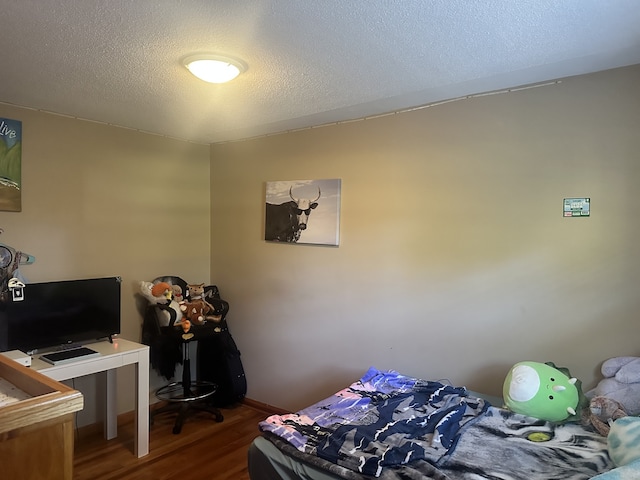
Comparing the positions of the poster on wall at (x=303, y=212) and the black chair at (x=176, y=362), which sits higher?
the poster on wall at (x=303, y=212)

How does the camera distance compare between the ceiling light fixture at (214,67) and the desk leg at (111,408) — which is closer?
the ceiling light fixture at (214,67)

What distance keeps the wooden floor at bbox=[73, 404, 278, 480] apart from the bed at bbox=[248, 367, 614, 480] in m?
1.02

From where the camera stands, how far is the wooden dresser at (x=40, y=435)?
0.84 m

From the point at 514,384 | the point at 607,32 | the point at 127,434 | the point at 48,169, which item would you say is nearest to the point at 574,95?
the point at 607,32

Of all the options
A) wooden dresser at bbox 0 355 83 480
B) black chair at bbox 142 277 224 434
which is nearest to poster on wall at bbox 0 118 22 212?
black chair at bbox 142 277 224 434

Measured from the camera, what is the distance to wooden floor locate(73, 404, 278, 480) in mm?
2850

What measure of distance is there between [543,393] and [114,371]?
3.01 meters

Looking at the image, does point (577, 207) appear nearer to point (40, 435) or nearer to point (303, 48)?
point (303, 48)

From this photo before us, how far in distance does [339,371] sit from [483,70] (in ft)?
7.55

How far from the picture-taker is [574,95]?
2.33 m

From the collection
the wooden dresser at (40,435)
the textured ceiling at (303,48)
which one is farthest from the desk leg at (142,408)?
the wooden dresser at (40,435)

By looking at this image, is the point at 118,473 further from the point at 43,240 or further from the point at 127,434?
the point at 43,240

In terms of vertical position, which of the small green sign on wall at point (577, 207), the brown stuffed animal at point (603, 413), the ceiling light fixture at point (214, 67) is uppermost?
the ceiling light fixture at point (214, 67)

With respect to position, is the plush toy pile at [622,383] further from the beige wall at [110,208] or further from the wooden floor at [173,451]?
the beige wall at [110,208]
